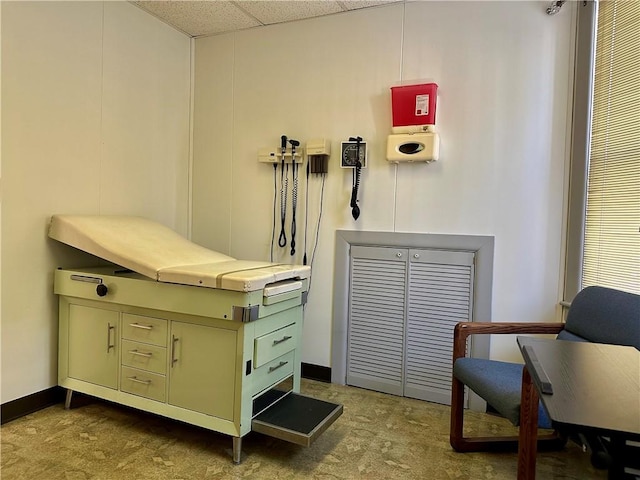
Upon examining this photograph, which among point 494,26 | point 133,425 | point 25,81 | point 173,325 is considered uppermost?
point 494,26

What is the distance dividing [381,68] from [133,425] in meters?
2.78

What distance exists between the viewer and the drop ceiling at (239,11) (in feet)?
9.82

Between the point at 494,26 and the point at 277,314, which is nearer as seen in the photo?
the point at 277,314

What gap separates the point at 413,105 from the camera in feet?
9.10

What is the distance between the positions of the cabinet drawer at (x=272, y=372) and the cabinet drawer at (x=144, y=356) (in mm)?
524

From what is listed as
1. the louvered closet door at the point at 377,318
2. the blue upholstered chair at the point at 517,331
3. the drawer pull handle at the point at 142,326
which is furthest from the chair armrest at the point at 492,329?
the drawer pull handle at the point at 142,326

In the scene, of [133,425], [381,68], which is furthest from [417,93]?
[133,425]

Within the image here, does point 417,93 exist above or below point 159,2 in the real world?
below

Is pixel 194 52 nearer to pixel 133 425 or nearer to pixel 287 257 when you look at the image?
pixel 287 257

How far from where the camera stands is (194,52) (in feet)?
12.0

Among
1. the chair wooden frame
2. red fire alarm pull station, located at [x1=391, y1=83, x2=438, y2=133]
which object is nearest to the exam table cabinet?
the chair wooden frame

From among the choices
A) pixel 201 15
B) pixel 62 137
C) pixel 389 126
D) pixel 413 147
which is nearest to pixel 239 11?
pixel 201 15

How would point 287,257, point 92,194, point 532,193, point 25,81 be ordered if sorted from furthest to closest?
point 287,257
point 92,194
point 532,193
point 25,81

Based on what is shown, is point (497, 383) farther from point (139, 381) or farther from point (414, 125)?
point (139, 381)
